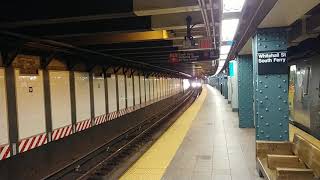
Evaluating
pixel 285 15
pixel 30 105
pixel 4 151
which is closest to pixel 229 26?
pixel 285 15

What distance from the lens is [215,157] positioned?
784 cm

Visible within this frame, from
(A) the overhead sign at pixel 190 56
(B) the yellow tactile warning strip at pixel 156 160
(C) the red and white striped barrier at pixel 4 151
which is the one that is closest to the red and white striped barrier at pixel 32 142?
(C) the red and white striped barrier at pixel 4 151

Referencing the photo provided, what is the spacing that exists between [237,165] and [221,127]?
5.54 m

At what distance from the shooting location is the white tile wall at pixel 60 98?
8.83 m

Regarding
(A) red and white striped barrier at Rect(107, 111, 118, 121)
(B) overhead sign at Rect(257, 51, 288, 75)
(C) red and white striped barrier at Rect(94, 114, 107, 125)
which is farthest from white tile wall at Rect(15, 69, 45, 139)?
(A) red and white striped barrier at Rect(107, 111, 118, 121)

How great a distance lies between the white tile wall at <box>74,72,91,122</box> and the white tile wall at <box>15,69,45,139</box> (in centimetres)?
222

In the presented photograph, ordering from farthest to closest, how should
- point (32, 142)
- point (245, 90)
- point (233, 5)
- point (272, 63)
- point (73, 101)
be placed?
point (245, 90), point (73, 101), point (32, 142), point (272, 63), point (233, 5)

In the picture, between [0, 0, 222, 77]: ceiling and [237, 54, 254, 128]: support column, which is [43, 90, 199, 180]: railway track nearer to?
[0, 0, 222, 77]: ceiling

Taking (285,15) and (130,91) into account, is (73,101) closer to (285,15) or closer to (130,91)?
(285,15)

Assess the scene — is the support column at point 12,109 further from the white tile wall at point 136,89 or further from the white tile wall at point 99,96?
the white tile wall at point 136,89

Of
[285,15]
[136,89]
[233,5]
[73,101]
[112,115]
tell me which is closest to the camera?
[285,15]

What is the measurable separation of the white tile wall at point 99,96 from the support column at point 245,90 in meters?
4.91

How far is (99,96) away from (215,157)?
5915 millimetres

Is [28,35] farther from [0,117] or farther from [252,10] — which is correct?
[252,10]
